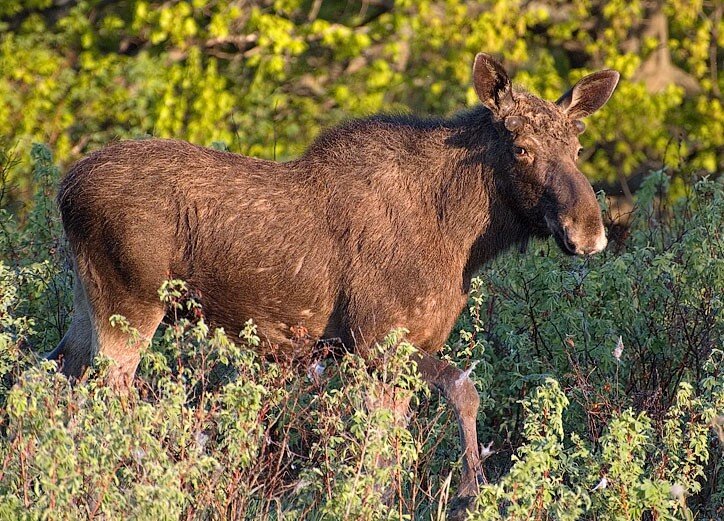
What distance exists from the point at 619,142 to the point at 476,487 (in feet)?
44.8

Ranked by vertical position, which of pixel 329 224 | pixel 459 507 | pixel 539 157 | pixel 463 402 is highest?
pixel 539 157

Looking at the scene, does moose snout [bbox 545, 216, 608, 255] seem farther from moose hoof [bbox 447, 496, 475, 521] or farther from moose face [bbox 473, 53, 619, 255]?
moose hoof [bbox 447, 496, 475, 521]

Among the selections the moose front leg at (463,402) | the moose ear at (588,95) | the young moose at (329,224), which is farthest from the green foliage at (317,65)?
the moose front leg at (463,402)

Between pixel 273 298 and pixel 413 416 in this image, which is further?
pixel 413 416

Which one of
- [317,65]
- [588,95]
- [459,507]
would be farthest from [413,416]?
[317,65]

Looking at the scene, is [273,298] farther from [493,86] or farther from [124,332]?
[493,86]

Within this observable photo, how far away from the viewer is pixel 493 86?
7.12 meters

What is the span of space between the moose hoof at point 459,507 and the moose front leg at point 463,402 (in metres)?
0.02

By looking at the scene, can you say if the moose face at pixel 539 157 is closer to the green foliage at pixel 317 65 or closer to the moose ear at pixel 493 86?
the moose ear at pixel 493 86

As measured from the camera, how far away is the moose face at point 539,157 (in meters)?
6.73

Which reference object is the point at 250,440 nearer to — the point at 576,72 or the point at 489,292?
the point at 489,292

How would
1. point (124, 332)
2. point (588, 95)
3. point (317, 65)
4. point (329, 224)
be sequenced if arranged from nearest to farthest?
1. point (124, 332)
2. point (329, 224)
3. point (588, 95)
4. point (317, 65)

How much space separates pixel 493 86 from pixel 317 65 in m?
12.6

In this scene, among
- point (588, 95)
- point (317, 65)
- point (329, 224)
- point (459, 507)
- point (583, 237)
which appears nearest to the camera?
point (459, 507)
